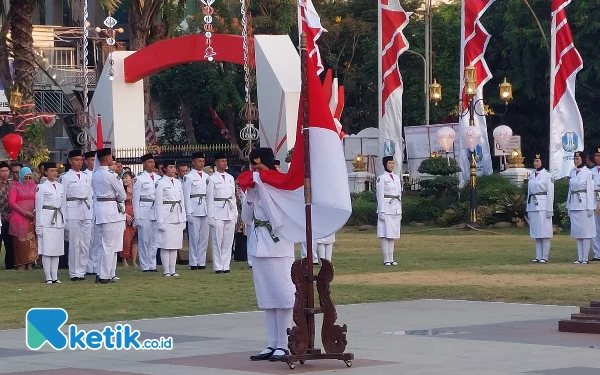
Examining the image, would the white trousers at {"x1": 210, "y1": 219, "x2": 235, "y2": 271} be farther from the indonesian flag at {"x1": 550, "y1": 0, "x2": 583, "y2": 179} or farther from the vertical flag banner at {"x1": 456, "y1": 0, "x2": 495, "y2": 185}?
the indonesian flag at {"x1": 550, "y1": 0, "x2": 583, "y2": 179}

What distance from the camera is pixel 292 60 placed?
35.6 metres

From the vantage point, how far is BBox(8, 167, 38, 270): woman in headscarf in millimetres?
22047

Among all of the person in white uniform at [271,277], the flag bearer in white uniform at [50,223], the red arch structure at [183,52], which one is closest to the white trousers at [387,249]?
the flag bearer in white uniform at [50,223]

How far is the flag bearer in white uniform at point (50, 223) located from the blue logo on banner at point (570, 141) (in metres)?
18.9

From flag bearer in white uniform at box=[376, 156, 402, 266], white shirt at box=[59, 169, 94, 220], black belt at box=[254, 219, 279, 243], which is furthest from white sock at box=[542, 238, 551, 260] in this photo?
black belt at box=[254, 219, 279, 243]

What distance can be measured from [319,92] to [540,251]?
13.0 m

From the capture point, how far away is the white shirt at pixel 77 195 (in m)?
19.4

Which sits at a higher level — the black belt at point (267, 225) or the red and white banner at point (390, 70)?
the red and white banner at point (390, 70)

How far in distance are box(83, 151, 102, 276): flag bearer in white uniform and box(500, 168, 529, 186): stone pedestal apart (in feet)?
60.8

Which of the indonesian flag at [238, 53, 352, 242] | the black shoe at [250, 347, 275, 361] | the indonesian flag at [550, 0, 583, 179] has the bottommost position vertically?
the black shoe at [250, 347, 275, 361]

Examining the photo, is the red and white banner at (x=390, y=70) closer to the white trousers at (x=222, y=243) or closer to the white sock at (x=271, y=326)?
the white trousers at (x=222, y=243)

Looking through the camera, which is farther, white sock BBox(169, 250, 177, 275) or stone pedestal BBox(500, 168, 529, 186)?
stone pedestal BBox(500, 168, 529, 186)

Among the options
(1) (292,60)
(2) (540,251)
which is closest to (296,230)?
(2) (540,251)

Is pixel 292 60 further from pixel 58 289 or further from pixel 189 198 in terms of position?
pixel 58 289
